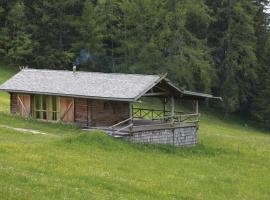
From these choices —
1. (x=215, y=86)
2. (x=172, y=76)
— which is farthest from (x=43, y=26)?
(x=215, y=86)

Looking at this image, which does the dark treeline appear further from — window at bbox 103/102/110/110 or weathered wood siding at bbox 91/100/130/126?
window at bbox 103/102/110/110

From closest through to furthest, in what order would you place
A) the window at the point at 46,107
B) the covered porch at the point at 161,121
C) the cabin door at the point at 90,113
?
the covered porch at the point at 161,121 → the cabin door at the point at 90,113 → the window at the point at 46,107

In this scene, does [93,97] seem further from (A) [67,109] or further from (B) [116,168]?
(B) [116,168]

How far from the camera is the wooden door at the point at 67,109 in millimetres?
44000

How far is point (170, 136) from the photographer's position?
42.2 meters

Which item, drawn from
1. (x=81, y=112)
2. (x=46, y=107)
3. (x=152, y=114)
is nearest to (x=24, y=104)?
(x=46, y=107)


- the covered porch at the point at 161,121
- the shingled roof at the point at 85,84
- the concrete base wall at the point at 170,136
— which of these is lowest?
the concrete base wall at the point at 170,136

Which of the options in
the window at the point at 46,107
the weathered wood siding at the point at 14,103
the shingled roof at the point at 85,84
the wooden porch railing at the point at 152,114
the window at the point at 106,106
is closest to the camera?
the shingled roof at the point at 85,84

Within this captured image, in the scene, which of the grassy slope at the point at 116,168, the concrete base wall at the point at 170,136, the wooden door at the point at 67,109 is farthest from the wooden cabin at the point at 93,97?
the grassy slope at the point at 116,168

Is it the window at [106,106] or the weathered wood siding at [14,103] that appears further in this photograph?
the weathered wood siding at [14,103]

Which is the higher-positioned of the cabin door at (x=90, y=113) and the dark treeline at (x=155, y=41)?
the dark treeline at (x=155, y=41)

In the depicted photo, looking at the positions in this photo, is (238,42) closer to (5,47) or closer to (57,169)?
(5,47)

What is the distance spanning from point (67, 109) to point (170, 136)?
310 inches

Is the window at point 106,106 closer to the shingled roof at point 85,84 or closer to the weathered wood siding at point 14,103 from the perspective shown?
the shingled roof at point 85,84
